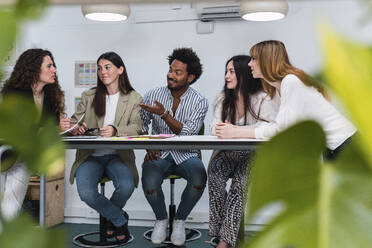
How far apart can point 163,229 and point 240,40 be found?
1.54 meters

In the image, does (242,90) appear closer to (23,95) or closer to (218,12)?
(218,12)

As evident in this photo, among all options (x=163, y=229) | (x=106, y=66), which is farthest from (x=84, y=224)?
(x=106, y=66)

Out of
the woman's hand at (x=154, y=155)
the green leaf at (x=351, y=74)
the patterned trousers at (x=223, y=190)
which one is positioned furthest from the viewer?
→ the woman's hand at (x=154, y=155)

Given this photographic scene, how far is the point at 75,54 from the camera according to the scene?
3377 millimetres

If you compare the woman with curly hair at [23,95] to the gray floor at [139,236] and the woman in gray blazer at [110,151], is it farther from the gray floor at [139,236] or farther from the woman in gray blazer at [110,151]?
the gray floor at [139,236]

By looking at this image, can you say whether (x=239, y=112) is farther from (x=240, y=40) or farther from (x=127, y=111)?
(x=240, y=40)

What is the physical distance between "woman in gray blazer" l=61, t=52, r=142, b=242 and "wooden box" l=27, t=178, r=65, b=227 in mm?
653

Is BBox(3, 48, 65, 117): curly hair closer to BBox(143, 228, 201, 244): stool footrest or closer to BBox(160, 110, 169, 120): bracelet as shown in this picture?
BBox(160, 110, 169, 120): bracelet

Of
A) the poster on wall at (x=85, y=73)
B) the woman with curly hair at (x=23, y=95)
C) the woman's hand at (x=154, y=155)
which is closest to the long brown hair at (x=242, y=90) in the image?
the woman's hand at (x=154, y=155)

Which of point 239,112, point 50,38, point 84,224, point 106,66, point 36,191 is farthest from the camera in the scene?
point 50,38

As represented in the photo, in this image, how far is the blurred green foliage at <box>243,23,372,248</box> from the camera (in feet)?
0.24

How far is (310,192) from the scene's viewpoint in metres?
0.08

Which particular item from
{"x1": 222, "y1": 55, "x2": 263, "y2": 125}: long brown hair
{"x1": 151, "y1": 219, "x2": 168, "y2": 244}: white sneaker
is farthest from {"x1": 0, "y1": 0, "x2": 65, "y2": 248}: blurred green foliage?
{"x1": 151, "y1": 219, "x2": 168, "y2": 244}: white sneaker

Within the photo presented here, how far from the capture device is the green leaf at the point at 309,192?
0.07 meters
